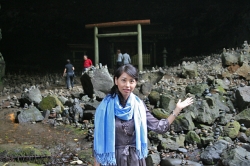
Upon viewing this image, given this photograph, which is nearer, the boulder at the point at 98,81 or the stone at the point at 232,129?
the stone at the point at 232,129

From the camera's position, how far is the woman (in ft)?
7.99

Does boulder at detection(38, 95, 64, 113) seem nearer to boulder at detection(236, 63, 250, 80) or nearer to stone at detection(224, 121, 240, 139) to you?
stone at detection(224, 121, 240, 139)

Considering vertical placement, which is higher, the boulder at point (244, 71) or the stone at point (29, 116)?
the boulder at point (244, 71)

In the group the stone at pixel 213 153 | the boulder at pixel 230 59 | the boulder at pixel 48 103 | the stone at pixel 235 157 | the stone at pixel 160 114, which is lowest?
the stone at pixel 213 153

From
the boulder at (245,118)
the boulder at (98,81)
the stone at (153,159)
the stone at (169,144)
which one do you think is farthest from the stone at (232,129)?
the boulder at (98,81)

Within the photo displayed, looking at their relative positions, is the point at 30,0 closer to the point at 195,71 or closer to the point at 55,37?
the point at 55,37

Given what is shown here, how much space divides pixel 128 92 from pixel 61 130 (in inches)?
208

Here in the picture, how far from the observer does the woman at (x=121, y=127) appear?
2436 mm

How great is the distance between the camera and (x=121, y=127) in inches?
97.1

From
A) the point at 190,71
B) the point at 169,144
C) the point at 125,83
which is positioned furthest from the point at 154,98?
the point at 125,83

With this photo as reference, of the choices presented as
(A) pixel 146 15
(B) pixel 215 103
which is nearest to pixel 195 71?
(B) pixel 215 103

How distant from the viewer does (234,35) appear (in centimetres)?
2069

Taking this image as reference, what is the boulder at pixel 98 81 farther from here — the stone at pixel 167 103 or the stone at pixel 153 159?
the stone at pixel 153 159

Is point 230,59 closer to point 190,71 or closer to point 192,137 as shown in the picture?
point 190,71
